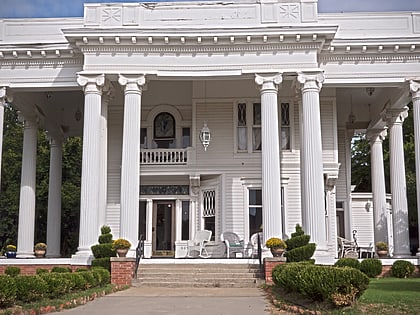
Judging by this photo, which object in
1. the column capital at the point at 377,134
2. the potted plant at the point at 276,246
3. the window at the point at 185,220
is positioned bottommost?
the potted plant at the point at 276,246

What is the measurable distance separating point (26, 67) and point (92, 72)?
3026mm

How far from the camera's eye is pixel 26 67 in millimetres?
19500

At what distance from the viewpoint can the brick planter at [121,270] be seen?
610 inches

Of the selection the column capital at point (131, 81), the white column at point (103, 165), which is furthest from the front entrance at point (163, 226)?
the column capital at point (131, 81)

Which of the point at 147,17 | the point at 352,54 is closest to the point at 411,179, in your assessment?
the point at 352,54

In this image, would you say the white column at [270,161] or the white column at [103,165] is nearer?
the white column at [270,161]

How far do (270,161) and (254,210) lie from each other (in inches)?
178

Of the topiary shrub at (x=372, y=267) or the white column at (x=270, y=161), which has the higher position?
the white column at (x=270, y=161)

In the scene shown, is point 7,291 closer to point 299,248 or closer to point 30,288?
point 30,288

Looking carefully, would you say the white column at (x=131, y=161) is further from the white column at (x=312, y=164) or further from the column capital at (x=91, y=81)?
the white column at (x=312, y=164)

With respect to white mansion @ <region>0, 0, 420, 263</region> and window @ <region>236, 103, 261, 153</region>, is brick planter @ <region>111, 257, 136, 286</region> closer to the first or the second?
white mansion @ <region>0, 0, 420, 263</region>

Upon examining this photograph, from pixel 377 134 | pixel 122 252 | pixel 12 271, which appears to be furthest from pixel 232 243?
pixel 377 134

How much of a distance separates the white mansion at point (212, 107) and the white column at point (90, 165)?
0.13 feet

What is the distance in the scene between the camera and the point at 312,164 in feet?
57.6
